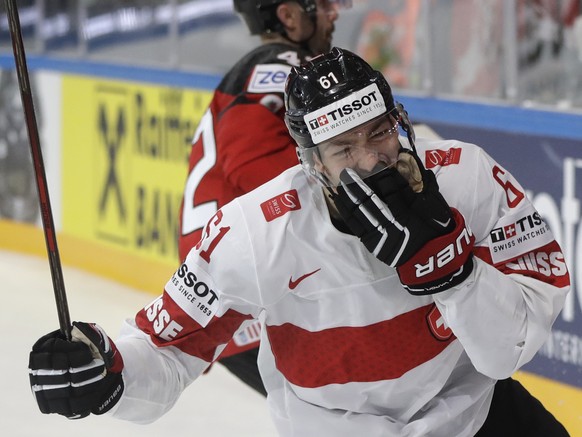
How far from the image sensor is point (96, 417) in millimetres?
3949

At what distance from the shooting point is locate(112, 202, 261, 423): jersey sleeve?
2.05 metres

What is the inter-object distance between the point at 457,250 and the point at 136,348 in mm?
597

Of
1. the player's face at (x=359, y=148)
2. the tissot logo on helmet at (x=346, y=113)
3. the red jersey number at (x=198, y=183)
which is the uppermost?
the tissot logo on helmet at (x=346, y=113)

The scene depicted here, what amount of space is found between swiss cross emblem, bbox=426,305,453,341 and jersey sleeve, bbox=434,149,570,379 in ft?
0.27

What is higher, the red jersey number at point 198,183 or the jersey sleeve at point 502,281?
the jersey sleeve at point 502,281

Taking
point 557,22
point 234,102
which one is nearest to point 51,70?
point 557,22

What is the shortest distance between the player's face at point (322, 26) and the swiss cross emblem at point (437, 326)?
113cm

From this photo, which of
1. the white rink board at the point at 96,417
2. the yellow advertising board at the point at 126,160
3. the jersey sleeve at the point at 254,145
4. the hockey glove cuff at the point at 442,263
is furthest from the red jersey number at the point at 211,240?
the yellow advertising board at the point at 126,160

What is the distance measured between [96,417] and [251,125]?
1.52 meters

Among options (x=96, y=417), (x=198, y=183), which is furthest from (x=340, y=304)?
(x=96, y=417)

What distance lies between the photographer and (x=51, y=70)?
6.38m

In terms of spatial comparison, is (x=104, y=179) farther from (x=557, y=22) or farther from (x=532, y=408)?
(x=532, y=408)

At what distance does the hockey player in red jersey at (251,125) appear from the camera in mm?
2807

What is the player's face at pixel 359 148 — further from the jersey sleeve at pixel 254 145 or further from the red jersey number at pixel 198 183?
the red jersey number at pixel 198 183
